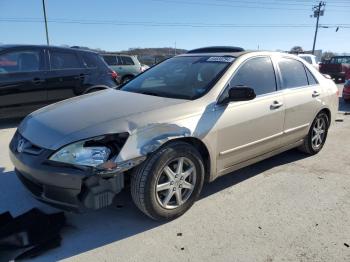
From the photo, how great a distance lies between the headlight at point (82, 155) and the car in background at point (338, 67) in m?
19.9

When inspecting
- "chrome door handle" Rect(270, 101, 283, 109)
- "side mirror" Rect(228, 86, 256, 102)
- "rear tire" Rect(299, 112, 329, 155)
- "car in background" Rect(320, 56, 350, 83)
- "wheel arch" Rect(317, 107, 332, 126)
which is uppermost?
"side mirror" Rect(228, 86, 256, 102)

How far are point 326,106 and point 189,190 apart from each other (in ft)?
9.78

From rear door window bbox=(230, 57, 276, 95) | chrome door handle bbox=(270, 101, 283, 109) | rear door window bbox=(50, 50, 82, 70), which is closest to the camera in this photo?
rear door window bbox=(230, 57, 276, 95)

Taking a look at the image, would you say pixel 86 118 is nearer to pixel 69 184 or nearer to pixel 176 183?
pixel 69 184

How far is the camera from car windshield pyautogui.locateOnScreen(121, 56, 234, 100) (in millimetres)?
3755

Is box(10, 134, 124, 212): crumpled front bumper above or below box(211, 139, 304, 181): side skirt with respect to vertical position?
above

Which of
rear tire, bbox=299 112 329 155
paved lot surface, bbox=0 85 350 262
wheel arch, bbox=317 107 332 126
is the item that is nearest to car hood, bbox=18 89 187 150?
paved lot surface, bbox=0 85 350 262

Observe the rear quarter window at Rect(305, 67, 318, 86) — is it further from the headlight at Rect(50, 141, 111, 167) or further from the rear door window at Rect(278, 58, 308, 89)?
the headlight at Rect(50, 141, 111, 167)

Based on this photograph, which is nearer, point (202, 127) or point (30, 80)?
point (202, 127)

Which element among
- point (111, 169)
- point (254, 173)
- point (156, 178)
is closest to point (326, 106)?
point (254, 173)

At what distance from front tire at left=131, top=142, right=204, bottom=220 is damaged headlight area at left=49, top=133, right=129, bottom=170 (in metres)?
0.27

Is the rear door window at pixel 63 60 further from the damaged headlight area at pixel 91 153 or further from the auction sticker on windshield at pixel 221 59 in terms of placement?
the damaged headlight area at pixel 91 153

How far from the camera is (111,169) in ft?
9.16

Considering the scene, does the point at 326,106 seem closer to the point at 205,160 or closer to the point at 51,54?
the point at 205,160
